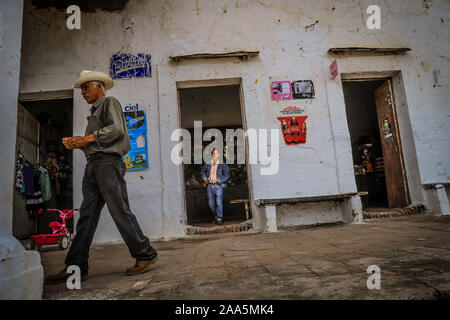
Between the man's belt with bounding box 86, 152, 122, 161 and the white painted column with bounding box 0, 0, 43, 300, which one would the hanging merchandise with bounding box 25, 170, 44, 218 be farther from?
the white painted column with bounding box 0, 0, 43, 300

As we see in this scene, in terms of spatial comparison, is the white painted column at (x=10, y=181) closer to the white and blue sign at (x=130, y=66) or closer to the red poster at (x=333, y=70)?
the white and blue sign at (x=130, y=66)

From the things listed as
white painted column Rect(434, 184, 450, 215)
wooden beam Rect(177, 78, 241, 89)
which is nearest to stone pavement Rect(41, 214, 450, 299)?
white painted column Rect(434, 184, 450, 215)

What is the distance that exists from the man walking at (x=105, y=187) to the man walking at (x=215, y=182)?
16.2 feet

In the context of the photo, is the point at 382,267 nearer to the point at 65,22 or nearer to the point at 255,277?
the point at 255,277

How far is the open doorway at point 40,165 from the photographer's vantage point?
585 centimetres

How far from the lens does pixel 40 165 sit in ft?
21.7

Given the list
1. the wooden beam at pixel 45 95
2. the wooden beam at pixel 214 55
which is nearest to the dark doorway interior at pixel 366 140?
the wooden beam at pixel 214 55

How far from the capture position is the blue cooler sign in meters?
5.49

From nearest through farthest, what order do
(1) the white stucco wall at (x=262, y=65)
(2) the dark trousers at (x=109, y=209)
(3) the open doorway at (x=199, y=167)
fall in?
(2) the dark trousers at (x=109, y=209), (1) the white stucco wall at (x=262, y=65), (3) the open doorway at (x=199, y=167)

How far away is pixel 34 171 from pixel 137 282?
17.8ft

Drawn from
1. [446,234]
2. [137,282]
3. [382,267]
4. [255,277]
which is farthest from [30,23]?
[446,234]

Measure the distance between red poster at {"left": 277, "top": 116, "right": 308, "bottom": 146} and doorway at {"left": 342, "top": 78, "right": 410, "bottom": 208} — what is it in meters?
1.79

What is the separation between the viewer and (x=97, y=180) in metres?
2.59

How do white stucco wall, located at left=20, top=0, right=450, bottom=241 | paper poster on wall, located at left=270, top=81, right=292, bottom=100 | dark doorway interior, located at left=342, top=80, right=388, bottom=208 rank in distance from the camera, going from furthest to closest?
dark doorway interior, located at left=342, top=80, right=388, bottom=208 < paper poster on wall, located at left=270, top=81, right=292, bottom=100 < white stucco wall, located at left=20, top=0, right=450, bottom=241
